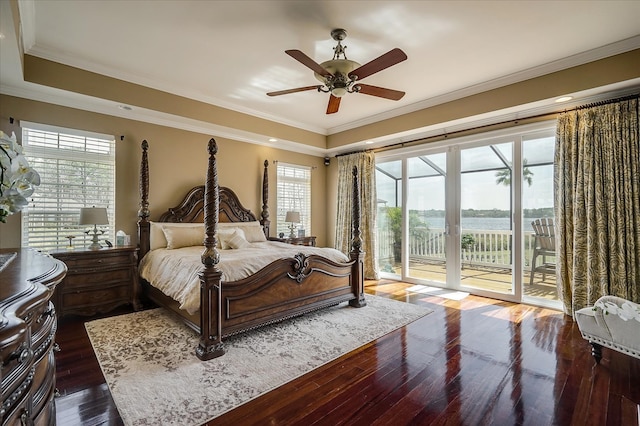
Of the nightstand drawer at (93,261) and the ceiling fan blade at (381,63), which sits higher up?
the ceiling fan blade at (381,63)

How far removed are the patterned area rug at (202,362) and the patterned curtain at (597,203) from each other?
1.88 meters

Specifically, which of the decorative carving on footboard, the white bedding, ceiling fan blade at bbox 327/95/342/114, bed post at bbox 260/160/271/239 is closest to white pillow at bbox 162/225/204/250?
the white bedding

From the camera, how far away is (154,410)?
1914 millimetres

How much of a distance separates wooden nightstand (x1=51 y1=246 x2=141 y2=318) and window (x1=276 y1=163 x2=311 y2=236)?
2.62 meters

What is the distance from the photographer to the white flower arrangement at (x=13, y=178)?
103 cm

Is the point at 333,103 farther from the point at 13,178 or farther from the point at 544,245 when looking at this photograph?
the point at 544,245

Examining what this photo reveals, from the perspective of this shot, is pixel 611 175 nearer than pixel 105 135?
Yes

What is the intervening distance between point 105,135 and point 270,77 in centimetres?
232

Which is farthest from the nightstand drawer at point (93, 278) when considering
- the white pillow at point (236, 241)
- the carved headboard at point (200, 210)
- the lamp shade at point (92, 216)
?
the white pillow at point (236, 241)

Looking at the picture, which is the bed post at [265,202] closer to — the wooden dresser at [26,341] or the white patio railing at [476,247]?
the white patio railing at [476,247]

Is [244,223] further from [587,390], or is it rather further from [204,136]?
[587,390]

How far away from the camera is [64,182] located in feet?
12.4

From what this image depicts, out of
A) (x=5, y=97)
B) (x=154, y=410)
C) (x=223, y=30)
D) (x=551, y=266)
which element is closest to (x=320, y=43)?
(x=223, y=30)

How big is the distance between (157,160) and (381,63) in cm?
344
